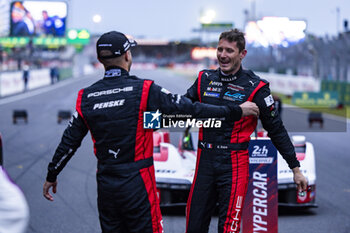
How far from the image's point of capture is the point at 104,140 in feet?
11.8

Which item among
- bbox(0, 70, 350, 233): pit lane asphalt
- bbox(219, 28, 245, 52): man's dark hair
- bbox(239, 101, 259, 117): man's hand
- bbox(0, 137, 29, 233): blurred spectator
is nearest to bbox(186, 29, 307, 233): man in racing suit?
bbox(219, 28, 245, 52): man's dark hair

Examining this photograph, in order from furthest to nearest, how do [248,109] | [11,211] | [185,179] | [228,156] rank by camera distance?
[185,179] → [228,156] → [248,109] → [11,211]

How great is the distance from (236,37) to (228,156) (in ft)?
2.75

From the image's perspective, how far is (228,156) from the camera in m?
4.29

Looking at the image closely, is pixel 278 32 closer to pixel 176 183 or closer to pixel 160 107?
pixel 176 183

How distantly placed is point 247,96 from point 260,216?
130 centimetres

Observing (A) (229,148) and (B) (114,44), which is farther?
(A) (229,148)

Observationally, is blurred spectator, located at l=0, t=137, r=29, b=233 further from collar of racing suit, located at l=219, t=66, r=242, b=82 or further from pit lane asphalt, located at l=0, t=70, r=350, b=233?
pit lane asphalt, located at l=0, t=70, r=350, b=233

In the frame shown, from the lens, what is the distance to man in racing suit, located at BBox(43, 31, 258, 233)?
351 cm

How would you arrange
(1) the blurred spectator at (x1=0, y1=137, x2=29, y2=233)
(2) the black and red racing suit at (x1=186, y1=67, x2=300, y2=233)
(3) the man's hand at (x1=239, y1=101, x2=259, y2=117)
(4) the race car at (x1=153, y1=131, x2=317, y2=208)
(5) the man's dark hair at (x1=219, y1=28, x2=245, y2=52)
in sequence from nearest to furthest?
(1) the blurred spectator at (x1=0, y1=137, x2=29, y2=233) < (3) the man's hand at (x1=239, y1=101, x2=259, y2=117) < (2) the black and red racing suit at (x1=186, y1=67, x2=300, y2=233) < (5) the man's dark hair at (x1=219, y1=28, x2=245, y2=52) < (4) the race car at (x1=153, y1=131, x2=317, y2=208)

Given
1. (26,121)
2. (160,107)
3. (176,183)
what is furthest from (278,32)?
(160,107)

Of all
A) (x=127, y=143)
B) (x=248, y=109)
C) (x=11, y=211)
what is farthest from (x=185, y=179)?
(x=11, y=211)

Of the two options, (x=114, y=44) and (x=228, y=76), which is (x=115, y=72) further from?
(x=228, y=76)

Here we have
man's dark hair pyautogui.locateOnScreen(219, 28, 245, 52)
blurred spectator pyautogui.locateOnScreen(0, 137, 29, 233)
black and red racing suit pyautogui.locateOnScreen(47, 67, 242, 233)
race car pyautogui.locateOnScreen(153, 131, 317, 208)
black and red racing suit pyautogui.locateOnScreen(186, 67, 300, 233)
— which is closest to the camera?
blurred spectator pyautogui.locateOnScreen(0, 137, 29, 233)
